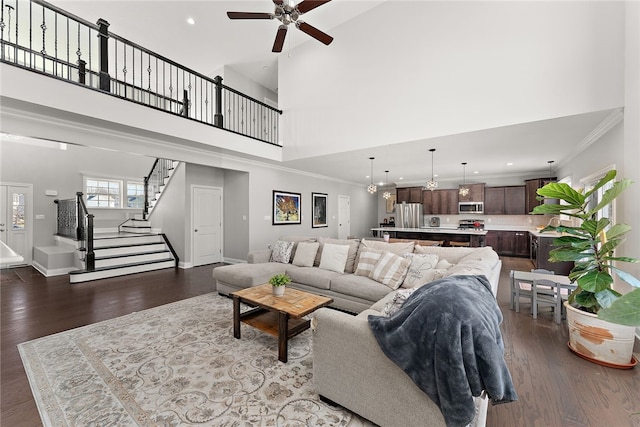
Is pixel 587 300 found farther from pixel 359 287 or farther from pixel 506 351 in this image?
pixel 359 287

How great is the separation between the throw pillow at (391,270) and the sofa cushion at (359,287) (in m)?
0.07

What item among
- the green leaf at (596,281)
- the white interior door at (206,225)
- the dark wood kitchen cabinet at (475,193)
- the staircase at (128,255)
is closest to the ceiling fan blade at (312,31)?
the green leaf at (596,281)

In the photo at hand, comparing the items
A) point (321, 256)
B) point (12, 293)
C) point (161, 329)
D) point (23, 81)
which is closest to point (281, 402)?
point (161, 329)

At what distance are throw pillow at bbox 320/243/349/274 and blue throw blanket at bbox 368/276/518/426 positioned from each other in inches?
89.7

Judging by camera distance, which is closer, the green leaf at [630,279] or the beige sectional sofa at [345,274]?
the green leaf at [630,279]

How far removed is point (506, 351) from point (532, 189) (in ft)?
21.6

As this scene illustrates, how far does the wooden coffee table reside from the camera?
7.69 feet

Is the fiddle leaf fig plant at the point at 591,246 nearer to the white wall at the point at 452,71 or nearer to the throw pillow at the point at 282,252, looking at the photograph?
the white wall at the point at 452,71

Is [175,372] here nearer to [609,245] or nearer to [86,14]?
[609,245]

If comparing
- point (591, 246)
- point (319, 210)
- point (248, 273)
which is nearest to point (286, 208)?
point (319, 210)

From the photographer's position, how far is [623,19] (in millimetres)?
2891

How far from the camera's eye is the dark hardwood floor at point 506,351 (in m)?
1.76

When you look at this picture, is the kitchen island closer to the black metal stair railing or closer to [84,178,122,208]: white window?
the black metal stair railing

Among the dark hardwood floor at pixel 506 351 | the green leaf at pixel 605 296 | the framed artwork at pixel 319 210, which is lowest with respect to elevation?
the dark hardwood floor at pixel 506 351
